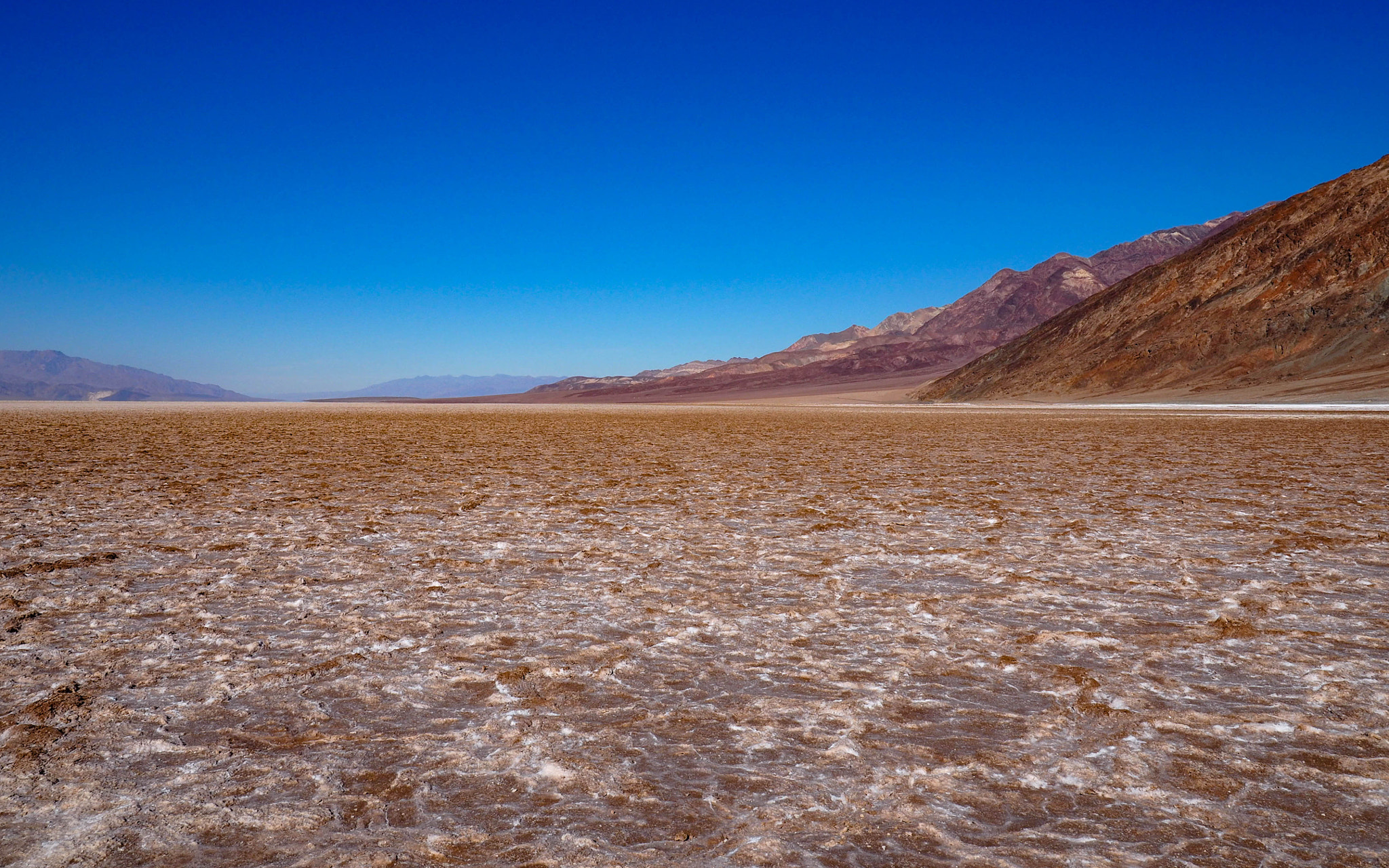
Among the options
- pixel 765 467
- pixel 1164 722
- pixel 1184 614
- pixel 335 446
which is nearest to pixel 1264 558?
pixel 1184 614

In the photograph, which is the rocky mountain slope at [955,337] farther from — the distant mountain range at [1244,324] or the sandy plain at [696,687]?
the sandy plain at [696,687]

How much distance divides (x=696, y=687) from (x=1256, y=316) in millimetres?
60429

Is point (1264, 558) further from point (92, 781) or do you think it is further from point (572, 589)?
point (92, 781)

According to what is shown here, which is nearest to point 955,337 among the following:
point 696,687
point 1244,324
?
A: point 1244,324

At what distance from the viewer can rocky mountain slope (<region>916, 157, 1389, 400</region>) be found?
1793 inches

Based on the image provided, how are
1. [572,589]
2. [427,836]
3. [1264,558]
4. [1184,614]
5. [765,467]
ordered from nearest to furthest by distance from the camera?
[427,836] → [1184,614] → [572,589] → [1264,558] → [765,467]

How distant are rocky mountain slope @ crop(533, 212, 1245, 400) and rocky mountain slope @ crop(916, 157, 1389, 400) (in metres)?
50.0

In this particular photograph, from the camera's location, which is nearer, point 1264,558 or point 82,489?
point 1264,558

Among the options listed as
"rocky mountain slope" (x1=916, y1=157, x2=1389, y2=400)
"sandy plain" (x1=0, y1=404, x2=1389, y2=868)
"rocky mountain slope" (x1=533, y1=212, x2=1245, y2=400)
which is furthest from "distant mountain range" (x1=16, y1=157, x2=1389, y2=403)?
"sandy plain" (x1=0, y1=404, x2=1389, y2=868)

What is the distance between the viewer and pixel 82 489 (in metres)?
8.29

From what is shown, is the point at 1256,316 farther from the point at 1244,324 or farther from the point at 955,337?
the point at 955,337

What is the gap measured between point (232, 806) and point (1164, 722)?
2.69 metres

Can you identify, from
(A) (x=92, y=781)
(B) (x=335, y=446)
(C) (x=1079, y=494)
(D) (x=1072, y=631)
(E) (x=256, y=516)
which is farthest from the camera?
(B) (x=335, y=446)

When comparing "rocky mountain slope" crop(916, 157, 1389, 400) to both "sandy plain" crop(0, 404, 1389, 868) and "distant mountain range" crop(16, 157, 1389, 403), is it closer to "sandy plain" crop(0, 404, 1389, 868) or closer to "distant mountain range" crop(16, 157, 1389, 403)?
"distant mountain range" crop(16, 157, 1389, 403)
